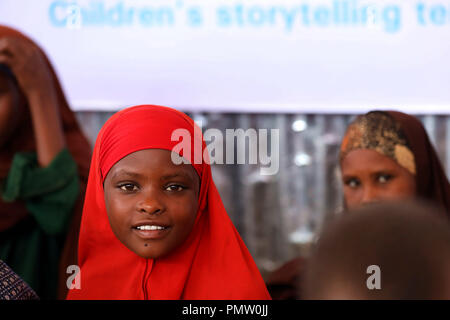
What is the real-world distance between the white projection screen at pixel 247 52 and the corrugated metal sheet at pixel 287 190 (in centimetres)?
18

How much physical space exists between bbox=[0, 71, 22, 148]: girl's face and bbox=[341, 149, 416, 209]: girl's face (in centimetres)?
102

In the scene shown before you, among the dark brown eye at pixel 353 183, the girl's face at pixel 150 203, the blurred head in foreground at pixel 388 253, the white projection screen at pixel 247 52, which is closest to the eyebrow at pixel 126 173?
the girl's face at pixel 150 203

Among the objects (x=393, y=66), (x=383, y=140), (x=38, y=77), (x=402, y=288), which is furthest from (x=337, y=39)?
(x=402, y=288)

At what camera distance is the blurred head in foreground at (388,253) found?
15.8 inches

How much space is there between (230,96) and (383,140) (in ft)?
4.51

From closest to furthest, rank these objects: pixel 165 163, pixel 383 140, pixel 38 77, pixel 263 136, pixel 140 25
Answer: pixel 165 163
pixel 383 140
pixel 38 77
pixel 263 136
pixel 140 25

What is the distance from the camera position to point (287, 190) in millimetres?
2666

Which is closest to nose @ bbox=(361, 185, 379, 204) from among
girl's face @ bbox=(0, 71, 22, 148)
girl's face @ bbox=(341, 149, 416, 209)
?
girl's face @ bbox=(341, 149, 416, 209)

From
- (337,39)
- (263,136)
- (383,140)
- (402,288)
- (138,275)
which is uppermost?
(337,39)

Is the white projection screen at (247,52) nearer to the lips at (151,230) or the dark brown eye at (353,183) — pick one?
the dark brown eye at (353,183)

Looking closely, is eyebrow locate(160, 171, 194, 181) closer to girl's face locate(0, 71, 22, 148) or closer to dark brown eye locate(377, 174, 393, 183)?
dark brown eye locate(377, 174, 393, 183)

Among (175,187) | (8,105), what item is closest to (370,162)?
(175,187)

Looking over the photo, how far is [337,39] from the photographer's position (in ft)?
7.81

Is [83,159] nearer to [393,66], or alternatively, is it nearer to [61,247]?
[61,247]
